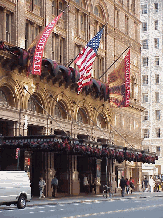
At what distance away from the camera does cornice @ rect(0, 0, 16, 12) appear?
154ft

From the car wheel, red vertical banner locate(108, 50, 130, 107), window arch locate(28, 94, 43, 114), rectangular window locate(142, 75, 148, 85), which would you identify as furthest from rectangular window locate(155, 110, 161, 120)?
the car wheel

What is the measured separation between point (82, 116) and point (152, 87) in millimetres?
54370

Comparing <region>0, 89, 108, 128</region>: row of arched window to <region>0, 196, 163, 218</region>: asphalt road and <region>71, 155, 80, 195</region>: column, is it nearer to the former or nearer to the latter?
<region>71, 155, 80, 195</region>: column

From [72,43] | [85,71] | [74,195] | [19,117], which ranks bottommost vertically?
[74,195]

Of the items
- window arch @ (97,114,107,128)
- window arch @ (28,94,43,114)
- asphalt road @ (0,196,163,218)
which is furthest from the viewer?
window arch @ (97,114,107,128)

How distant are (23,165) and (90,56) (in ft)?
34.0

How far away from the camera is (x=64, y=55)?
56.6 m

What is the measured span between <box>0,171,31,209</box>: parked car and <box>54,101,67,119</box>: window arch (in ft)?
63.2

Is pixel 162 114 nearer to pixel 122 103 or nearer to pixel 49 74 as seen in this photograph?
pixel 122 103

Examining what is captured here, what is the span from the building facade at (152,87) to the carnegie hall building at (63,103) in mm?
38420

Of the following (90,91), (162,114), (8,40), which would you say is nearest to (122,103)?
(90,91)

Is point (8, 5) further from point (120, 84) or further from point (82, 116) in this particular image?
point (120, 84)

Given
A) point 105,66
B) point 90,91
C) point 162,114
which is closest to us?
point 90,91

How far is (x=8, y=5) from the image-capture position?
47.7 meters
